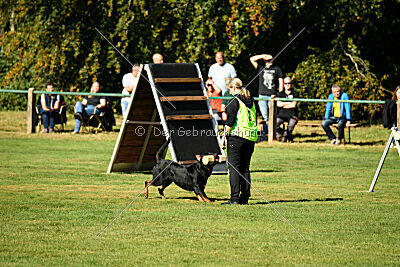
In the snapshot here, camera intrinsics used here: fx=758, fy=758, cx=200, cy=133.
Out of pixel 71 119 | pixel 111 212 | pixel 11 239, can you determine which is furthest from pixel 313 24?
pixel 11 239

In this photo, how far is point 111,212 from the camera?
29.7 ft

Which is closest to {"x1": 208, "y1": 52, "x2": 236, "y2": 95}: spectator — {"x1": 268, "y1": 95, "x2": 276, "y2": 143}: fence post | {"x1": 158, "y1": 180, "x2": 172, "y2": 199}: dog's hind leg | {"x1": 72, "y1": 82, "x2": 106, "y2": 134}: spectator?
{"x1": 268, "y1": 95, "x2": 276, "y2": 143}: fence post

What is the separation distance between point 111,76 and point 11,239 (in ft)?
63.7

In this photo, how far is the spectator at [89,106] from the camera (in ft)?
71.3

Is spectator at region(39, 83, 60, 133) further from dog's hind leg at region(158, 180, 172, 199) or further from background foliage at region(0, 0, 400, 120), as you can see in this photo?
dog's hind leg at region(158, 180, 172, 199)

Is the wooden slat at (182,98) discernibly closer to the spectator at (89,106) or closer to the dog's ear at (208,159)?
Result: the dog's ear at (208,159)

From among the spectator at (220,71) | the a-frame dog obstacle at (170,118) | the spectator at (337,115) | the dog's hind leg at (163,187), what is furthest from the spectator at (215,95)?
the dog's hind leg at (163,187)

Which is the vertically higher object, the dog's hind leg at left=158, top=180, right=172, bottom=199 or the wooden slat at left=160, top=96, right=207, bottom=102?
the wooden slat at left=160, top=96, right=207, bottom=102

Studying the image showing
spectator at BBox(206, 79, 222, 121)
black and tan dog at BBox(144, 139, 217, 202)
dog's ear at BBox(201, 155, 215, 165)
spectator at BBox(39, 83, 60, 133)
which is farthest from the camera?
spectator at BBox(39, 83, 60, 133)

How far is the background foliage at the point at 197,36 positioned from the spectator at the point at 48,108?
2687 millimetres

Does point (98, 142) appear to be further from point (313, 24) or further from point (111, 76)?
point (313, 24)

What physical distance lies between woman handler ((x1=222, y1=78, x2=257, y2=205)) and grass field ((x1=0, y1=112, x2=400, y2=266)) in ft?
1.58

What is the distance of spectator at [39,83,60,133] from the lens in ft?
71.1

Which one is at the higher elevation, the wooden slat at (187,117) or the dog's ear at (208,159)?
the wooden slat at (187,117)
